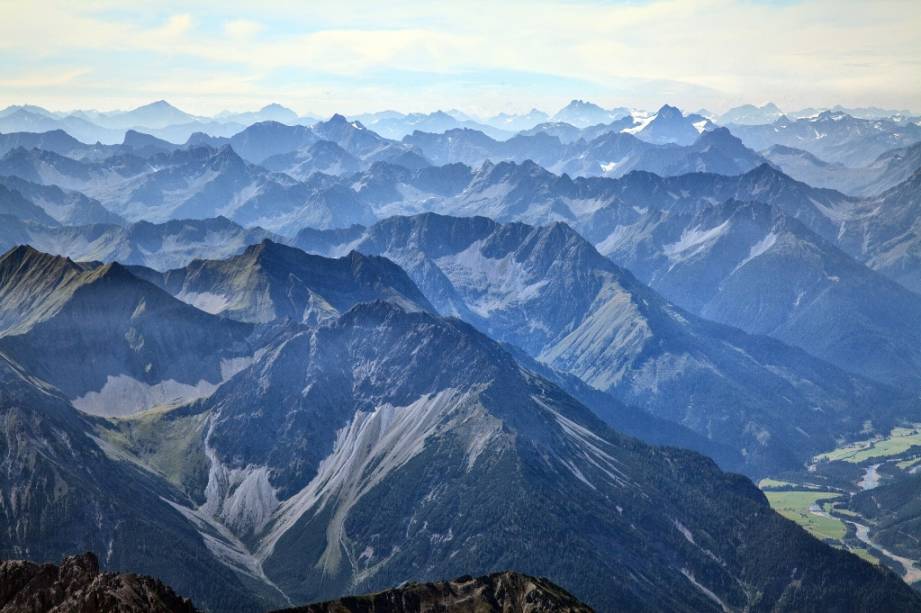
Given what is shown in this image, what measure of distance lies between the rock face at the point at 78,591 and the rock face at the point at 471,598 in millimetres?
27875

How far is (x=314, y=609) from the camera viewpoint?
583 feet

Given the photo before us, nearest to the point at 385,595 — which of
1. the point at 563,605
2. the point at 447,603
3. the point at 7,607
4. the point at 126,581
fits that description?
the point at 447,603

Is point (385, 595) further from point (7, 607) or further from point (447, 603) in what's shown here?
point (7, 607)

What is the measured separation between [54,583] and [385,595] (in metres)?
52.8

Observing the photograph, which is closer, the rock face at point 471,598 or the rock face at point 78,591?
the rock face at point 78,591

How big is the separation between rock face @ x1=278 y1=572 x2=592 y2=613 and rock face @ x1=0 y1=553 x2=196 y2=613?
27.9 m

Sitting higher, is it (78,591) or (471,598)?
(78,591)

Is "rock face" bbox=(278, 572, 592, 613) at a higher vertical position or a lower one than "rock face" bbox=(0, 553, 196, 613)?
lower

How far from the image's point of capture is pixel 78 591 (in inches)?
6521

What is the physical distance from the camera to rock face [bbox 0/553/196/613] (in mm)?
160000

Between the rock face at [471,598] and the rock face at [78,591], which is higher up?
the rock face at [78,591]

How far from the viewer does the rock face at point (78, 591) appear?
160 meters

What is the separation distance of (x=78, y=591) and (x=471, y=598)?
6427 centimetres

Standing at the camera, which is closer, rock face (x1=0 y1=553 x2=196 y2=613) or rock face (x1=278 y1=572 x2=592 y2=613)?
rock face (x1=0 y1=553 x2=196 y2=613)
